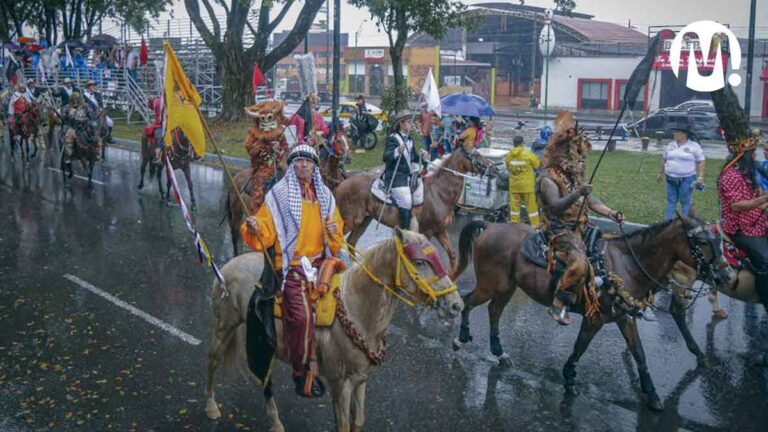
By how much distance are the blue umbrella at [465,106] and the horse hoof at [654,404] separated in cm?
1177

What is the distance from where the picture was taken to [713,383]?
7781 millimetres

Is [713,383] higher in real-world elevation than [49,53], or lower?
lower

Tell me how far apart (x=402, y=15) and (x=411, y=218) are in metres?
15.4

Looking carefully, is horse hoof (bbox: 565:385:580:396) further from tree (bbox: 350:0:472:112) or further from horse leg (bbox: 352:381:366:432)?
tree (bbox: 350:0:472:112)

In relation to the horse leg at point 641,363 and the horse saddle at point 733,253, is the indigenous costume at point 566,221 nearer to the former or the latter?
the horse leg at point 641,363

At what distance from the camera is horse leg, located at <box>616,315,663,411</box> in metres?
7.15

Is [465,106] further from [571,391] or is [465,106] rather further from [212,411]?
[212,411]

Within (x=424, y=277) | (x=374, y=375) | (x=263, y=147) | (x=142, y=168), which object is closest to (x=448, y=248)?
(x=263, y=147)

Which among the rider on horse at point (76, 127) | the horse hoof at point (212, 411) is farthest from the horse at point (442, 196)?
the rider on horse at point (76, 127)

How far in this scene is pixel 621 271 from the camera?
771 centimetres

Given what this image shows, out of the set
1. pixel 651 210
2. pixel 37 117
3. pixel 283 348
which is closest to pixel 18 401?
pixel 283 348

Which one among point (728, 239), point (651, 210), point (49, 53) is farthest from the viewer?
point (49, 53)

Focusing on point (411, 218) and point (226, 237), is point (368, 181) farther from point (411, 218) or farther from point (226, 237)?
point (226, 237)

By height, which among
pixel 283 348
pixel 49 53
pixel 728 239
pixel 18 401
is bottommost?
pixel 18 401
